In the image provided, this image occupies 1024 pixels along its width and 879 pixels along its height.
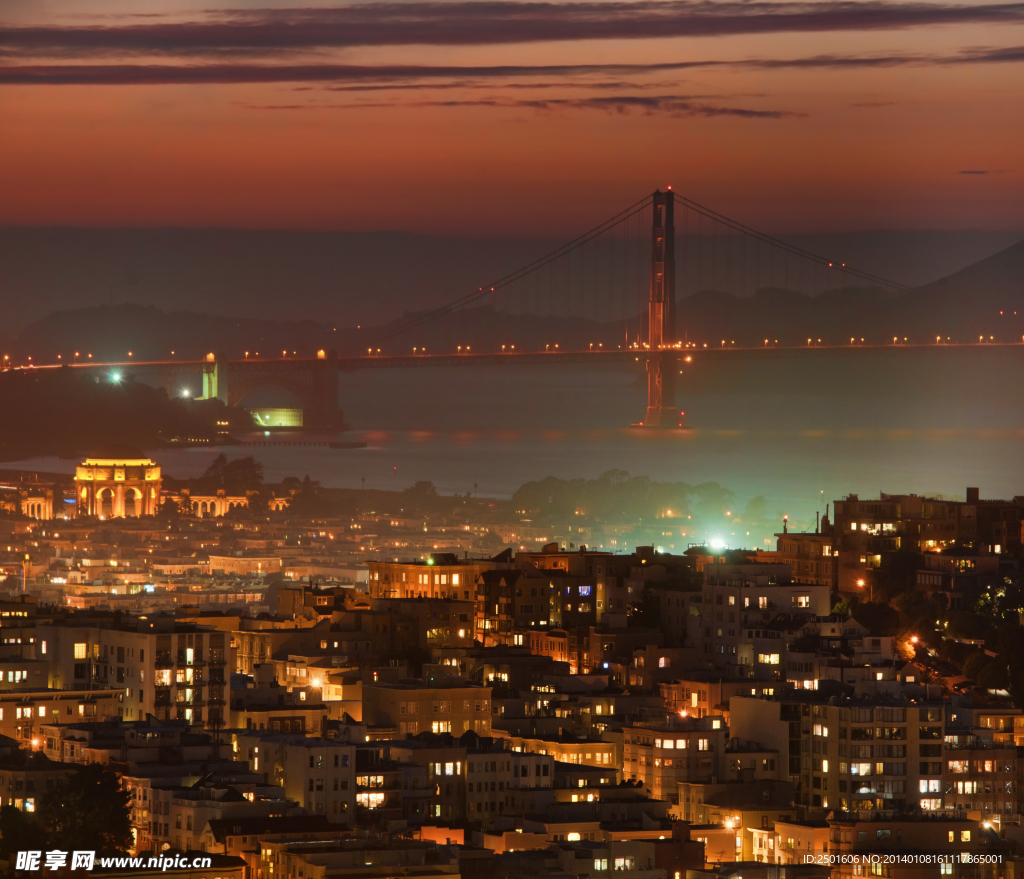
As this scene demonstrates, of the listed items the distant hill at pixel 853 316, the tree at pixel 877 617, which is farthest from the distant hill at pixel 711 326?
the tree at pixel 877 617

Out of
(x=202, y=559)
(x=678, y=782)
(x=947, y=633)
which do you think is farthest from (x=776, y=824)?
(x=202, y=559)

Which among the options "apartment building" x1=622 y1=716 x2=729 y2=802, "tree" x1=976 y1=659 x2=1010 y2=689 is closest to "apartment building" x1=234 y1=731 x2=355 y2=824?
"apartment building" x1=622 y1=716 x2=729 y2=802

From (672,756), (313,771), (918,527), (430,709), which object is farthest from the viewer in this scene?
(918,527)

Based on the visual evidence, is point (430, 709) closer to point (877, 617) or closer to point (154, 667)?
point (154, 667)

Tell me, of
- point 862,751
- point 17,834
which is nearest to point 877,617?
point 862,751

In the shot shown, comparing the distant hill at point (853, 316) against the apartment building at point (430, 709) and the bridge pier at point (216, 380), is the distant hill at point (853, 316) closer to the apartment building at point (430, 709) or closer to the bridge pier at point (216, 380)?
the bridge pier at point (216, 380)

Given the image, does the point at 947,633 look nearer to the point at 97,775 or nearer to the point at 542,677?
the point at 542,677
